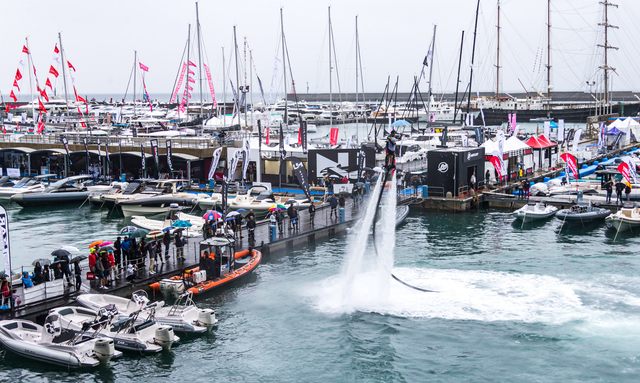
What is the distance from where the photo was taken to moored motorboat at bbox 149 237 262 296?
2866 cm

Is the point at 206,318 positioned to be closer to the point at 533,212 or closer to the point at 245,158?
the point at 533,212

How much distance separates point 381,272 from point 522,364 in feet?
25.9

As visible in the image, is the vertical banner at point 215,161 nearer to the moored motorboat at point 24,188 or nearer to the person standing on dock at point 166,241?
the moored motorboat at point 24,188

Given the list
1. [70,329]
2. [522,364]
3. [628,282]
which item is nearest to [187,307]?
[70,329]

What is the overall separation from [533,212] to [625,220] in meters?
5.62

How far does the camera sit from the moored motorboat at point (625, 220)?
139ft

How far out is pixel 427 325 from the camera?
2597 centimetres

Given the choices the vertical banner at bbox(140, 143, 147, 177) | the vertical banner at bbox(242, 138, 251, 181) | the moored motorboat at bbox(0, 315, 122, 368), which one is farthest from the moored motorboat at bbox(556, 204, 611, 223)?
the vertical banner at bbox(140, 143, 147, 177)

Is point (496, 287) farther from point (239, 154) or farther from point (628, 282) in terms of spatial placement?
point (239, 154)

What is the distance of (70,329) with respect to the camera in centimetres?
2377

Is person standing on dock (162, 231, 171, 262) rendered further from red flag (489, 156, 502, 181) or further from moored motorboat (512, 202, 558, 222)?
red flag (489, 156, 502, 181)

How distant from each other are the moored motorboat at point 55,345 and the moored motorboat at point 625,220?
30.2 meters

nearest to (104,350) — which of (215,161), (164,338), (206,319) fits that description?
(164,338)

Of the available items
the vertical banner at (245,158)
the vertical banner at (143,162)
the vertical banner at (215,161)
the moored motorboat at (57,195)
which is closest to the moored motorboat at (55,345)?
the vertical banner at (245,158)
